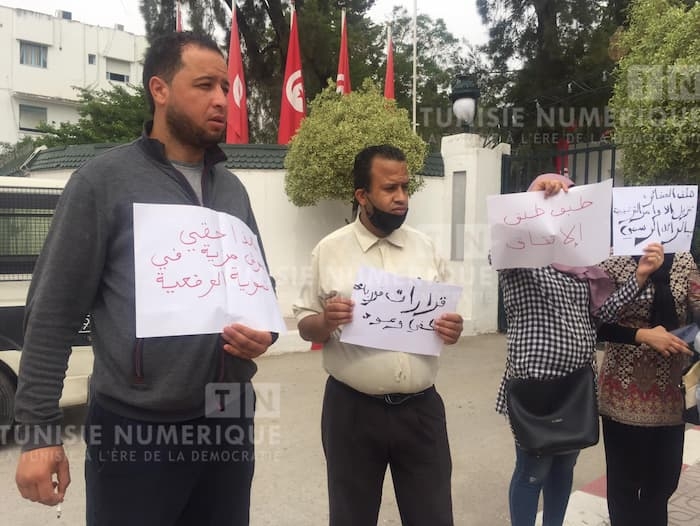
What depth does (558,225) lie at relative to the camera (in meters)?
2.21

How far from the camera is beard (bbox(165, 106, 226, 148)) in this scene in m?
1.58

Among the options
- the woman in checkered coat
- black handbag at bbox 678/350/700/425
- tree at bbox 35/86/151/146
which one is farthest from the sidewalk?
tree at bbox 35/86/151/146

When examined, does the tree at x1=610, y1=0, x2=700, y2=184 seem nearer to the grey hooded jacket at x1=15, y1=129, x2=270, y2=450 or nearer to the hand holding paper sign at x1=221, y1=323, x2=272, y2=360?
the hand holding paper sign at x1=221, y1=323, x2=272, y2=360

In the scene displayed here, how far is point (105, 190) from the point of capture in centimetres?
149

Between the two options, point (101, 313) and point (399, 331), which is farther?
point (399, 331)

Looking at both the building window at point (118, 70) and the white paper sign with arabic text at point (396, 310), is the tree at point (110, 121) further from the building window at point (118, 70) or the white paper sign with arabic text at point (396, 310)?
the white paper sign with arabic text at point (396, 310)

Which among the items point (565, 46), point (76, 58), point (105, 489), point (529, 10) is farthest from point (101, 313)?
point (76, 58)

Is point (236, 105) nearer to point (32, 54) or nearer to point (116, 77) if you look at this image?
point (32, 54)

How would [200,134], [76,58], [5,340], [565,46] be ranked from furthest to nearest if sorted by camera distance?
[76,58] < [565,46] < [5,340] < [200,134]

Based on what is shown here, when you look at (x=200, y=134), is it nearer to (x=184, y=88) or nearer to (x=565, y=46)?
(x=184, y=88)

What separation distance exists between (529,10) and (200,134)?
14.8 m

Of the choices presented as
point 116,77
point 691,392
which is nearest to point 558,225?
point 691,392

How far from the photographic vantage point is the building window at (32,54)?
104 ft

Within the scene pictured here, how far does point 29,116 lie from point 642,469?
35.6 m
